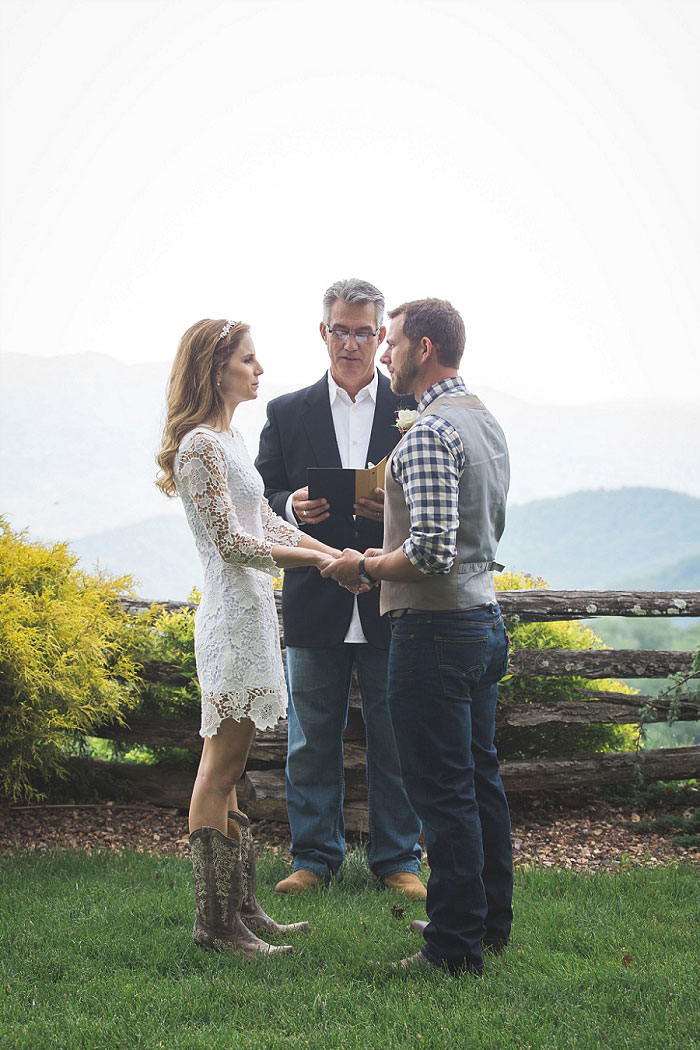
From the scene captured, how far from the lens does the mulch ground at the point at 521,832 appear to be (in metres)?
4.75

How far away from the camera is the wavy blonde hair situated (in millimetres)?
3262

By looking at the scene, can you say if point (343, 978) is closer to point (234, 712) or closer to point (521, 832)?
point (234, 712)

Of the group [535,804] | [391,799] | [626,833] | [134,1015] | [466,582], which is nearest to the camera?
[134,1015]

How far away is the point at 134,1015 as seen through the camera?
2.75 meters

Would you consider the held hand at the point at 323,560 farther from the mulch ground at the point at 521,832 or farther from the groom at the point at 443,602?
the mulch ground at the point at 521,832

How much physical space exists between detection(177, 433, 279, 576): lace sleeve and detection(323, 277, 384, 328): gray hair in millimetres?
1178

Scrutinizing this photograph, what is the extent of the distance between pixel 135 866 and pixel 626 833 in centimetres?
261

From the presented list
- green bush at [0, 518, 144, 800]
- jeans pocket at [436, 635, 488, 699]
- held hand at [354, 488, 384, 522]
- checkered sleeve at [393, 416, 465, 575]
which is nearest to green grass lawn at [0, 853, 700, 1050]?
jeans pocket at [436, 635, 488, 699]

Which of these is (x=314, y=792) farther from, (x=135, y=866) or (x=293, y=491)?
(x=293, y=491)

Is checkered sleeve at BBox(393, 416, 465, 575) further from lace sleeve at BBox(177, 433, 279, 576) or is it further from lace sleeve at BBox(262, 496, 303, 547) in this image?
lace sleeve at BBox(262, 496, 303, 547)

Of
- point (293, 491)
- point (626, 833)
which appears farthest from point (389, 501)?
point (626, 833)

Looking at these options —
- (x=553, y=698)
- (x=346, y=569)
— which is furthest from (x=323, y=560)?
(x=553, y=698)

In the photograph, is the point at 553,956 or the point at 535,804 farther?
the point at 535,804

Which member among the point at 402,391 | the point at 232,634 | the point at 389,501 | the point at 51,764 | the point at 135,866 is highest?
the point at 402,391
